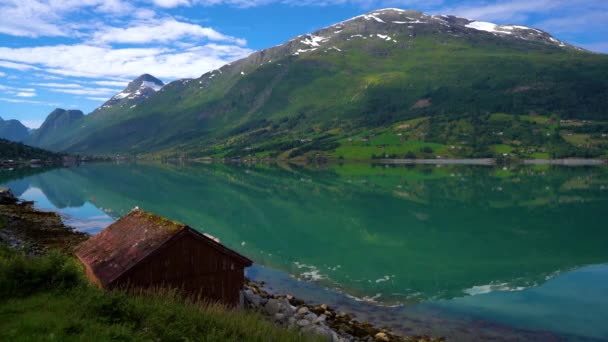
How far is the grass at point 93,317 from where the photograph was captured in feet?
33.2

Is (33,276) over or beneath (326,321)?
over

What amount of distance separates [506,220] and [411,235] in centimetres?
1799

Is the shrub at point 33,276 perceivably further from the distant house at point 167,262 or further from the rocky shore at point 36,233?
the rocky shore at point 36,233

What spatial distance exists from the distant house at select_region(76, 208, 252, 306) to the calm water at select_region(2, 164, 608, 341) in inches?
397

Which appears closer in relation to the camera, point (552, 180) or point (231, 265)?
point (231, 265)

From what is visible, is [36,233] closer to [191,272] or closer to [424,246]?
[191,272]

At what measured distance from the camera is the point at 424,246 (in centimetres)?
4519

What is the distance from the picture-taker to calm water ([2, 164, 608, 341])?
25812mm

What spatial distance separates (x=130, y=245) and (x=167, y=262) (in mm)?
2053

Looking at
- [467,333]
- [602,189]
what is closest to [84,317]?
[467,333]

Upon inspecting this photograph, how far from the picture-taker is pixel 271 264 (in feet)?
124

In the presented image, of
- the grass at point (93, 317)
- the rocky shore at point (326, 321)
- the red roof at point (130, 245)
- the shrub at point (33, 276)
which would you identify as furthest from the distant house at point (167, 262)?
the grass at point (93, 317)

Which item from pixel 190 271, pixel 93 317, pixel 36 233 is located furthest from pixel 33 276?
pixel 36 233

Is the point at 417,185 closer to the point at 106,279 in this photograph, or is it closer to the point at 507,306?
the point at 507,306
